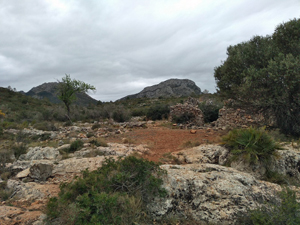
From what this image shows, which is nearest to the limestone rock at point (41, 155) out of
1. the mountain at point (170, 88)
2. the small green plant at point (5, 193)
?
the small green plant at point (5, 193)

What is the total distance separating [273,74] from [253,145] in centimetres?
396

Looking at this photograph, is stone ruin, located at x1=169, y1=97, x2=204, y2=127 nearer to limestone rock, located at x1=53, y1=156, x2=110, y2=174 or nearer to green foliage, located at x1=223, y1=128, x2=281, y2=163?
green foliage, located at x1=223, y1=128, x2=281, y2=163

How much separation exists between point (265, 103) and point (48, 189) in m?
8.44

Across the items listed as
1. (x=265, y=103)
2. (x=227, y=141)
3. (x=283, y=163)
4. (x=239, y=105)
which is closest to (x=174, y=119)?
(x=239, y=105)

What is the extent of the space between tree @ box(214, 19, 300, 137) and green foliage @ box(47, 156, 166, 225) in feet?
21.2

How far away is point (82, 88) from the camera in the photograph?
1878cm

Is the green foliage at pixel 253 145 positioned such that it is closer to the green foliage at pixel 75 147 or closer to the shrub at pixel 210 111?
the green foliage at pixel 75 147

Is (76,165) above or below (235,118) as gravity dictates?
below

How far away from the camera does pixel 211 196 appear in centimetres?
326

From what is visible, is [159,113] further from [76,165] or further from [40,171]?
[40,171]

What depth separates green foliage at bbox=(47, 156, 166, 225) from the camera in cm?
253

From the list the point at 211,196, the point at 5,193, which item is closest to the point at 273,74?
the point at 211,196

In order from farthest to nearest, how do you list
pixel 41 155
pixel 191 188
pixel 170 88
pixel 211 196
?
pixel 170 88 < pixel 41 155 < pixel 191 188 < pixel 211 196

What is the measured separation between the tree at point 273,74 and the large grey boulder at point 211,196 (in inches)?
199
